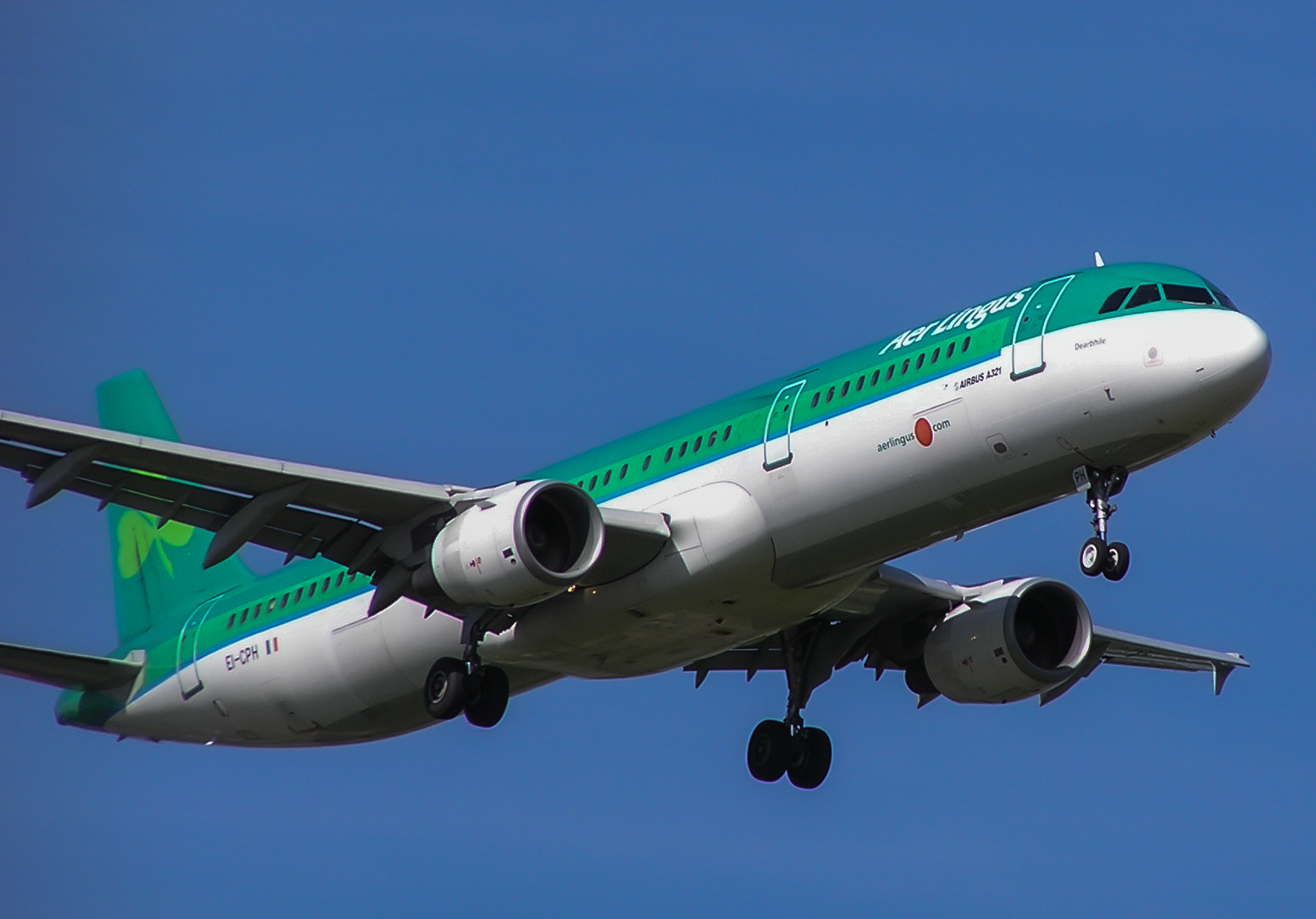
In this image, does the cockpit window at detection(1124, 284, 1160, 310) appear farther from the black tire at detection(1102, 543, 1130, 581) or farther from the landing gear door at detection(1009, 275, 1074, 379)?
the black tire at detection(1102, 543, 1130, 581)

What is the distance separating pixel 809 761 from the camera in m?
38.4

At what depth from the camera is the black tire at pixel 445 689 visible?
1339 inches

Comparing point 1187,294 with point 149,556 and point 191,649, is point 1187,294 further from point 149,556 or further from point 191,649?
point 149,556

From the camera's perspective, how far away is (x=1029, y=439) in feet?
99.5

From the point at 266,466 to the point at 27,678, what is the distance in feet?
27.4

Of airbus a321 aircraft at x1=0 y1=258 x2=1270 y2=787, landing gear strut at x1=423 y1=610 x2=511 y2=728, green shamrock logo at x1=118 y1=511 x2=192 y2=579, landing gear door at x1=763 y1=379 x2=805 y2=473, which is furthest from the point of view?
green shamrock logo at x1=118 y1=511 x2=192 y2=579

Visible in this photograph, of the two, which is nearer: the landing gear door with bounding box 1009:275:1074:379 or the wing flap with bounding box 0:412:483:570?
the landing gear door with bounding box 1009:275:1074:379

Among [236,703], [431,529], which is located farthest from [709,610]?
[236,703]

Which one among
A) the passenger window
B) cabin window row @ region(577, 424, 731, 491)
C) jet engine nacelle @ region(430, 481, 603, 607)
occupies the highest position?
the passenger window

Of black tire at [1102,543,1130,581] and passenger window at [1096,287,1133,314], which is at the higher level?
passenger window at [1096,287,1133,314]

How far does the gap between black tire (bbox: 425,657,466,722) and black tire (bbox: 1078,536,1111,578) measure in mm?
10031

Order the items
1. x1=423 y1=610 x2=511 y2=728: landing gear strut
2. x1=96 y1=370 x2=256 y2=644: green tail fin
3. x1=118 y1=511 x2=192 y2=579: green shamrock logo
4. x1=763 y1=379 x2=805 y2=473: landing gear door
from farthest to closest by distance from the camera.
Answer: x1=118 y1=511 x2=192 y2=579: green shamrock logo
x1=96 y1=370 x2=256 y2=644: green tail fin
x1=423 y1=610 x2=511 y2=728: landing gear strut
x1=763 y1=379 x2=805 y2=473: landing gear door

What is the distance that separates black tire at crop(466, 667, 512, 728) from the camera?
3397 centimetres

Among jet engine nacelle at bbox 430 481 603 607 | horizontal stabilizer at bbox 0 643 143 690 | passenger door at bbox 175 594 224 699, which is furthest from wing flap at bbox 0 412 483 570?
passenger door at bbox 175 594 224 699
